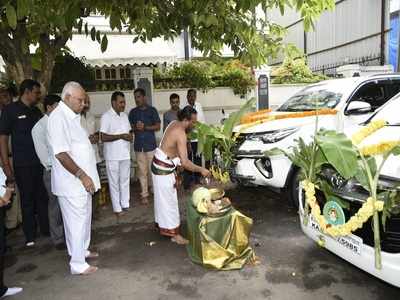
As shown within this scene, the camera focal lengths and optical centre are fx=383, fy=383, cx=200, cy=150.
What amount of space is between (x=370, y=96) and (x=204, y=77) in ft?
13.7

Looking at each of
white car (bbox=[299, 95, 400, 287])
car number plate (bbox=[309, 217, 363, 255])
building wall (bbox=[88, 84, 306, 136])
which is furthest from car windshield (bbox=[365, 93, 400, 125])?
building wall (bbox=[88, 84, 306, 136])

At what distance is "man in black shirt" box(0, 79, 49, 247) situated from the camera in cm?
455

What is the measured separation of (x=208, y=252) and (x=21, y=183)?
248cm

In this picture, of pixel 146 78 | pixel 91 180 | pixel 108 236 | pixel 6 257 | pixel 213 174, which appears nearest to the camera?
pixel 91 180

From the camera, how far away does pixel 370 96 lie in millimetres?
6215

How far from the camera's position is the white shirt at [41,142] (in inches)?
179

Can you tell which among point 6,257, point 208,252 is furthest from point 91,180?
point 6,257

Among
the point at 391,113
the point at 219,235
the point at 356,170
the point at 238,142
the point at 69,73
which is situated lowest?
the point at 219,235

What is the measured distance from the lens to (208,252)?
3902 mm

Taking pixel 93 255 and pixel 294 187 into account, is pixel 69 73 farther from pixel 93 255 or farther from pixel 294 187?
pixel 294 187

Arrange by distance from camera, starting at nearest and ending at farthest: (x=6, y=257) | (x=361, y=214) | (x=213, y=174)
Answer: (x=361, y=214)
(x=6, y=257)
(x=213, y=174)

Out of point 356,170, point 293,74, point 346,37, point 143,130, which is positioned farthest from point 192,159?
point 346,37

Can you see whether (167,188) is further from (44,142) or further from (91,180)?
(44,142)

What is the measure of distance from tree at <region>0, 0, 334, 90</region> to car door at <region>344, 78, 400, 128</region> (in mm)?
1650
